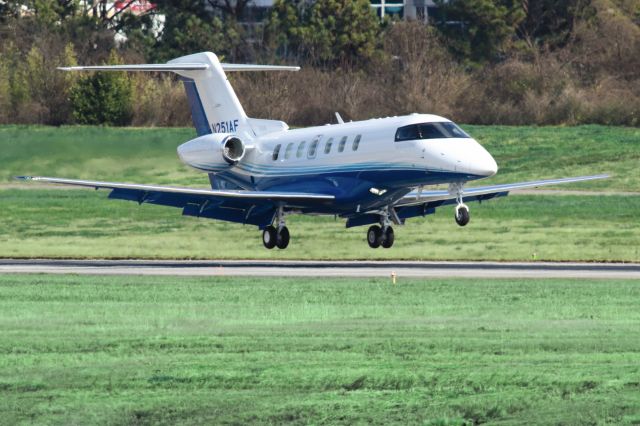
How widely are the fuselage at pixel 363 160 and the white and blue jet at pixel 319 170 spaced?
0.02 metres

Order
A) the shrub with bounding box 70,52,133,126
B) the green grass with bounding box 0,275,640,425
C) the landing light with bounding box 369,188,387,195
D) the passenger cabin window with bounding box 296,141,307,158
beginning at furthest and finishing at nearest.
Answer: the shrub with bounding box 70,52,133,126, the passenger cabin window with bounding box 296,141,307,158, the landing light with bounding box 369,188,387,195, the green grass with bounding box 0,275,640,425

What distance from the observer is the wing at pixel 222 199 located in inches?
1463

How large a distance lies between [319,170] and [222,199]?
2.64m

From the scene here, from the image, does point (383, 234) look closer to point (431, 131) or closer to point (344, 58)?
point (431, 131)

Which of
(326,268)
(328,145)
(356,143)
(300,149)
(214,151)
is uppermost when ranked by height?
(356,143)

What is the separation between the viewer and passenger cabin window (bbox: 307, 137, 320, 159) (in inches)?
1531

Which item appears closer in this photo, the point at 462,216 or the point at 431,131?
the point at 462,216

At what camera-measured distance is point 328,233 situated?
47.9m

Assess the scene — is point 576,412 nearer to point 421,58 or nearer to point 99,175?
point 99,175

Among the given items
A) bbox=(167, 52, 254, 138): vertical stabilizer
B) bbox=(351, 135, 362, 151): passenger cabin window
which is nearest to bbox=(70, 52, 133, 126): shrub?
bbox=(167, 52, 254, 138): vertical stabilizer

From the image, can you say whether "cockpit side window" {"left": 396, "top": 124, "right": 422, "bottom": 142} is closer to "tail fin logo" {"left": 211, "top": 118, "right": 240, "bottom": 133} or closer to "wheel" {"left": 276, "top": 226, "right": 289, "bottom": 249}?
"wheel" {"left": 276, "top": 226, "right": 289, "bottom": 249}

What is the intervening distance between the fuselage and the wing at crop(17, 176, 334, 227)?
0.57 meters

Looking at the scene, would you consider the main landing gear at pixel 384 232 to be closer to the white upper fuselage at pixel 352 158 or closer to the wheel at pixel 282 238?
the white upper fuselage at pixel 352 158

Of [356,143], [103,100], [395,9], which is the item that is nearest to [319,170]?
[356,143]
